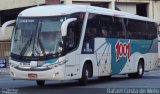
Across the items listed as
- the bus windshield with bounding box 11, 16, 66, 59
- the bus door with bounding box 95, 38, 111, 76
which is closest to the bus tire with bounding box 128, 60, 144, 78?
the bus door with bounding box 95, 38, 111, 76

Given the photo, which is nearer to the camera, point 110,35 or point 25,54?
point 25,54

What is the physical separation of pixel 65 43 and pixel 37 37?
45.2 inches

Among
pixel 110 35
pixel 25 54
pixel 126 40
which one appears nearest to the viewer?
pixel 25 54

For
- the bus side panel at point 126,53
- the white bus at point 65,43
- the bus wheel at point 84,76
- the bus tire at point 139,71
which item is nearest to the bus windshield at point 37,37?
the white bus at point 65,43

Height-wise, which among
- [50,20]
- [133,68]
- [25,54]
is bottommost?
[133,68]

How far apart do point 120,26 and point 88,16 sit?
3654 millimetres

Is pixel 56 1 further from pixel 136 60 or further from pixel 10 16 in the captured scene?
pixel 136 60

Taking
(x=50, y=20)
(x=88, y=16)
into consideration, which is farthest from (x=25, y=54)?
(x=88, y=16)

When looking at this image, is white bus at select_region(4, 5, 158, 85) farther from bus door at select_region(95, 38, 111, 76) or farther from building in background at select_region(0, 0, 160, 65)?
Result: building in background at select_region(0, 0, 160, 65)

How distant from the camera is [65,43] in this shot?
69.4ft

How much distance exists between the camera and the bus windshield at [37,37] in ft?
69.1

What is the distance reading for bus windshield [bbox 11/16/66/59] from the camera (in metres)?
21.0

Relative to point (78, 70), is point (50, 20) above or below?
above

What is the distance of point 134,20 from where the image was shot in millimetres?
28797
